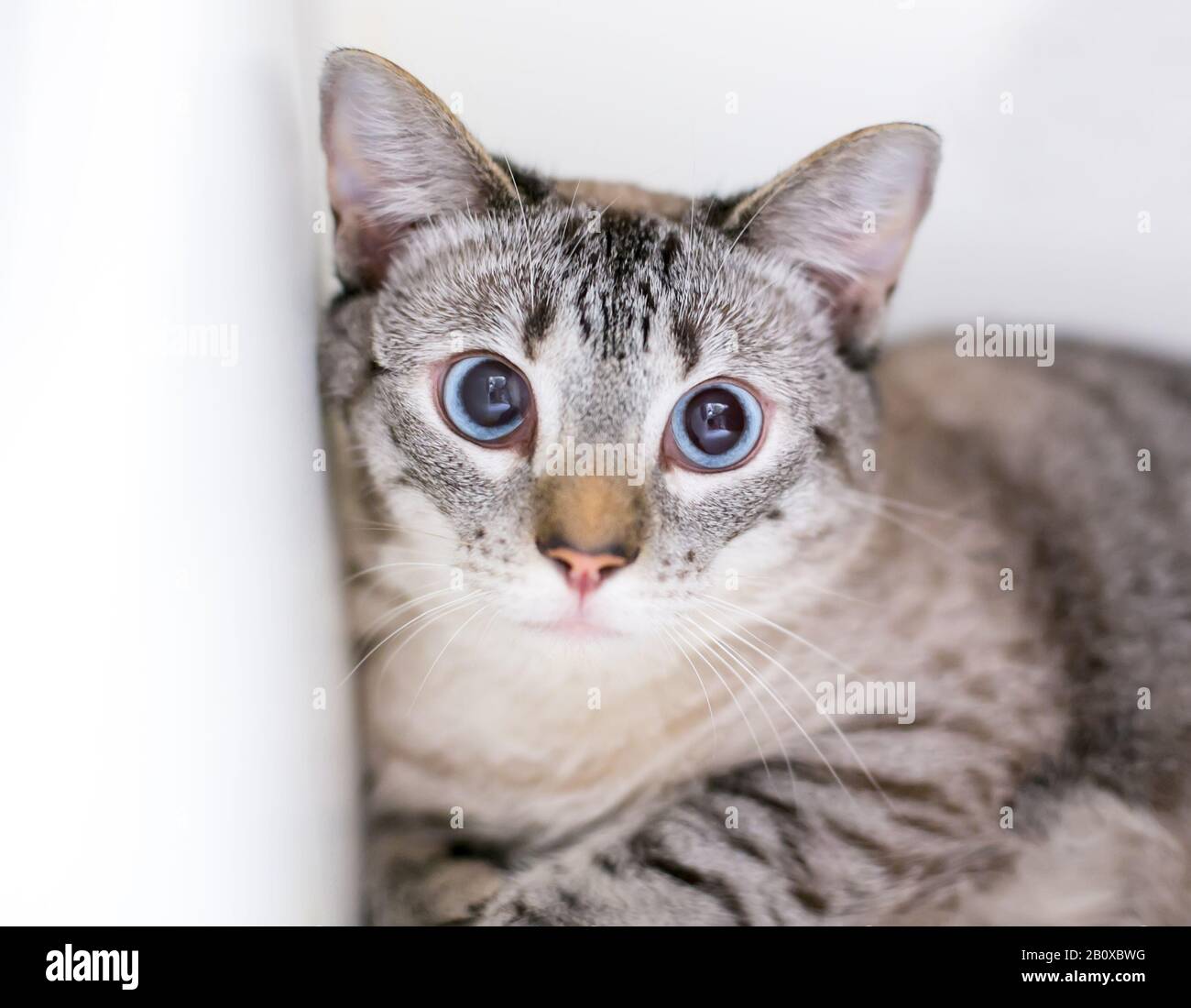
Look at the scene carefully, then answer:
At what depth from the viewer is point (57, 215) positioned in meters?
1.01

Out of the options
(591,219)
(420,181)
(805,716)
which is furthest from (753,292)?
(805,716)

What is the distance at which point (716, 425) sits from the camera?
4.15 feet

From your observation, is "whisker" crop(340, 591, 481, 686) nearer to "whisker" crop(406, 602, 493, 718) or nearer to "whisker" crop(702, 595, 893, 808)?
"whisker" crop(406, 602, 493, 718)

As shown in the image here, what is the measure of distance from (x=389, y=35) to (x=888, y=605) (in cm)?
112

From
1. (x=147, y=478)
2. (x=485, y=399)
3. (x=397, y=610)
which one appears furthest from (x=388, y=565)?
(x=147, y=478)

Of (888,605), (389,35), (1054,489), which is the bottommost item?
(888,605)

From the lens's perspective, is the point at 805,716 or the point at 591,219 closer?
the point at 591,219

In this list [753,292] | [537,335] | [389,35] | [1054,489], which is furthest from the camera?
[1054,489]

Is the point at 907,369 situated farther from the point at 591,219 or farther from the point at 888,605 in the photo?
the point at 591,219

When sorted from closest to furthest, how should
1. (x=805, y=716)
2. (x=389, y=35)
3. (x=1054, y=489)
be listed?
(x=805, y=716) < (x=389, y=35) < (x=1054, y=489)

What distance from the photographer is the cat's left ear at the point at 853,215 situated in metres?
1.25

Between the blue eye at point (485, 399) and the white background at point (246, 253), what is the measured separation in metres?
0.21

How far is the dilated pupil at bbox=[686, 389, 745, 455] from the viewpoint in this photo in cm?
126

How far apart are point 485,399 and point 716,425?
10.9 inches
